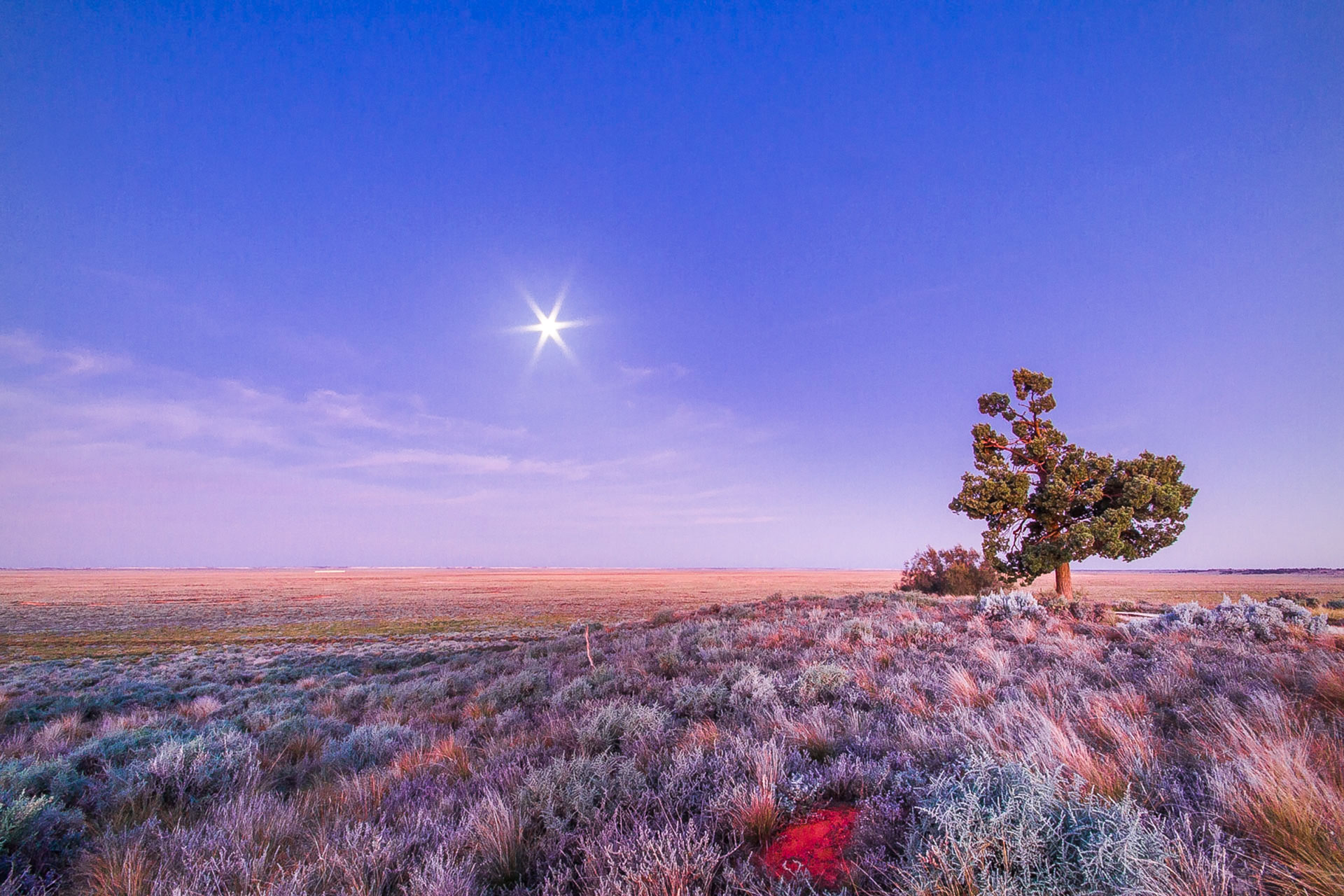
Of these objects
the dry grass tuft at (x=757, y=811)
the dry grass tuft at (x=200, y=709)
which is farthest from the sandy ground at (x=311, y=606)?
the dry grass tuft at (x=757, y=811)

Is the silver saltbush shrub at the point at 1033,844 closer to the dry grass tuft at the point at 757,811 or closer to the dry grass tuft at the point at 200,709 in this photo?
the dry grass tuft at the point at 757,811

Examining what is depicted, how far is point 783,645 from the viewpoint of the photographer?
11.2 meters

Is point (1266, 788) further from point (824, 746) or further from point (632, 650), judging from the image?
point (632, 650)

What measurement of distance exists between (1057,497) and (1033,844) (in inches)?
868

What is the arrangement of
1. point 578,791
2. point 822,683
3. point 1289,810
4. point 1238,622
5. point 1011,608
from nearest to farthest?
1. point 1289,810
2. point 578,791
3. point 822,683
4. point 1238,622
5. point 1011,608

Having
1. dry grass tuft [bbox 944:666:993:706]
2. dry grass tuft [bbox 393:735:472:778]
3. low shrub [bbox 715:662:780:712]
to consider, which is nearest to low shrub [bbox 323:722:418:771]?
dry grass tuft [bbox 393:735:472:778]

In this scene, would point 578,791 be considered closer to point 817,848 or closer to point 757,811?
point 757,811

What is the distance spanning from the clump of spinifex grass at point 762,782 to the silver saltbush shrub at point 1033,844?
0.06 ft

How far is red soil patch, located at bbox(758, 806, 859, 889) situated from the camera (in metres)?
2.99

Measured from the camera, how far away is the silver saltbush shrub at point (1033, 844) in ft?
7.66

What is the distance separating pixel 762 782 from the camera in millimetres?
3807

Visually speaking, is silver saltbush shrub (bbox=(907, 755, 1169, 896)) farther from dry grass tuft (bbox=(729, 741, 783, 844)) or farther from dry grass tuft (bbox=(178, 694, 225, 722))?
dry grass tuft (bbox=(178, 694, 225, 722))

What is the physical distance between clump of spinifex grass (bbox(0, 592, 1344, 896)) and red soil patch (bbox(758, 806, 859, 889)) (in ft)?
0.40

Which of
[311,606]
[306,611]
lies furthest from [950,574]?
[311,606]
